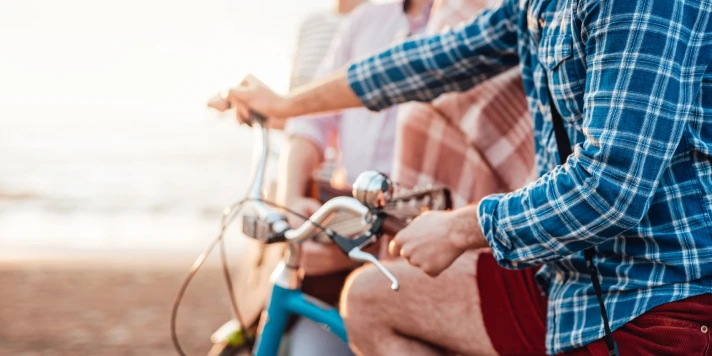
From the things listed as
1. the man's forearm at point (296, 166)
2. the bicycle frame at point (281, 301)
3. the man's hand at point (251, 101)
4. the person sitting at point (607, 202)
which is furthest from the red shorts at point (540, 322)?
the man's forearm at point (296, 166)

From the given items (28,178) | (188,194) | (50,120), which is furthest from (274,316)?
(50,120)

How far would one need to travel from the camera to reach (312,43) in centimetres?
316

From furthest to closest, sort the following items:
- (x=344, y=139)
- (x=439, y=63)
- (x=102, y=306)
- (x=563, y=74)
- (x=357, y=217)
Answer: (x=102, y=306) → (x=344, y=139) → (x=357, y=217) → (x=439, y=63) → (x=563, y=74)

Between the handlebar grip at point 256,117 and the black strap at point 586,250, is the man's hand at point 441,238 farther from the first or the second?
the handlebar grip at point 256,117

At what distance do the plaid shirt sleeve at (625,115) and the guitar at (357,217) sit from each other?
15.7 inches

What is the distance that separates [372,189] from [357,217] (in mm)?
478

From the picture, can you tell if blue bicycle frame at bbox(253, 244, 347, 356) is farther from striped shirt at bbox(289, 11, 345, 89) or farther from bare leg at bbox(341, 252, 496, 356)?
striped shirt at bbox(289, 11, 345, 89)

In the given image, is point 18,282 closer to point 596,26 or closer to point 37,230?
point 37,230

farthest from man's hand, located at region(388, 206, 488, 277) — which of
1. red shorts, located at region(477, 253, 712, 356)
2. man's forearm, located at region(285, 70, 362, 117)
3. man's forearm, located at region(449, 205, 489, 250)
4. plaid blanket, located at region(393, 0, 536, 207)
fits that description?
plaid blanket, located at region(393, 0, 536, 207)

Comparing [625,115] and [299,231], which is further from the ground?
[625,115]

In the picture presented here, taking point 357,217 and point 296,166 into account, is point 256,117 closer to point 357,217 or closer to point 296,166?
point 357,217

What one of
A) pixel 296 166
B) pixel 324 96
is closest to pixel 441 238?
pixel 324 96

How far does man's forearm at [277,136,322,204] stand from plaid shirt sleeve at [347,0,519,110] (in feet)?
3.20

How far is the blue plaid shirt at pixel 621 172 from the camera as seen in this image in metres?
0.93
